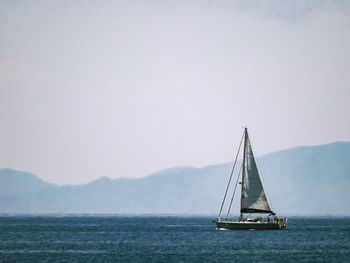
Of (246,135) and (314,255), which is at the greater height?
(246,135)

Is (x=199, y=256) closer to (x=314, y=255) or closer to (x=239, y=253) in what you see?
(x=239, y=253)

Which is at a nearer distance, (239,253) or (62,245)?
(239,253)

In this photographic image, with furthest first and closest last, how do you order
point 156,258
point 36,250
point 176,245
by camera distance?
point 176,245, point 36,250, point 156,258

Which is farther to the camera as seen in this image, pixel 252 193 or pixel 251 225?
pixel 251 225

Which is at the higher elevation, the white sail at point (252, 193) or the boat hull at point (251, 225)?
the white sail at point (252, 193)

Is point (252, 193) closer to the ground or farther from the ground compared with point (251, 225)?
farther from the ground

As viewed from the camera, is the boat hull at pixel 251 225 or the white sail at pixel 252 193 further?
the boat hull at pixel 251 225

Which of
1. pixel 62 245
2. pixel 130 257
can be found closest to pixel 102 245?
pixel 62 245

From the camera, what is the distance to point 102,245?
107750 mm

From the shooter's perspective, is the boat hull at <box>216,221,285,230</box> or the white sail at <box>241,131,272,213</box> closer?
the white sail at <box>241,131,272,213</box>

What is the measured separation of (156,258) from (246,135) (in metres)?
47.0

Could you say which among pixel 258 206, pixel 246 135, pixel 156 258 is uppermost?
pixel 246 135

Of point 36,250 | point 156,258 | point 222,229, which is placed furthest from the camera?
point 222,229

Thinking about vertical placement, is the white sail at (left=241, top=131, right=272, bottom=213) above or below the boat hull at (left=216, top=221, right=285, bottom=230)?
above
